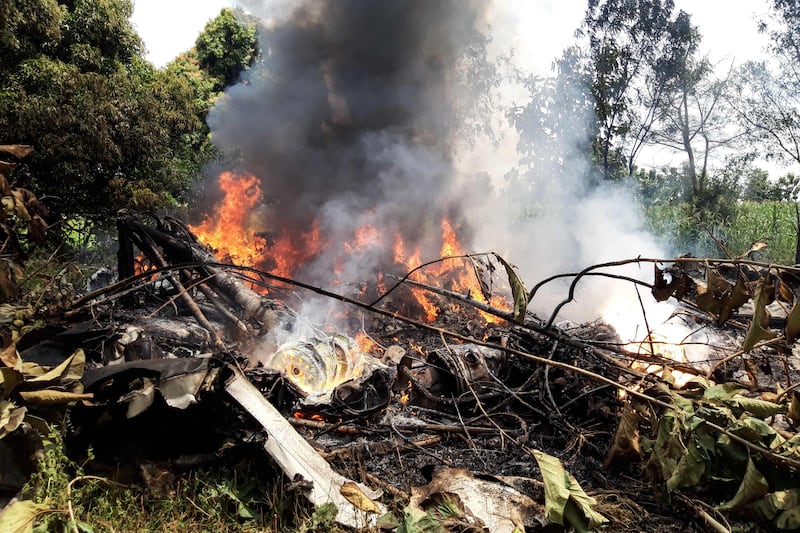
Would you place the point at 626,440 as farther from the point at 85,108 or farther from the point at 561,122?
the point at 561,122

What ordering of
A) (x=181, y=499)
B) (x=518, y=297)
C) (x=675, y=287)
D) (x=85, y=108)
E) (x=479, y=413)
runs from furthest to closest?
(x=85, y=108), (x=479, y=413), (x=181, y=499), (x=675, y=287), (x=518, y=297)

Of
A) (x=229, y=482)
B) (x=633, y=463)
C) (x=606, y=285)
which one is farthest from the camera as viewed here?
(x=606, y=285)

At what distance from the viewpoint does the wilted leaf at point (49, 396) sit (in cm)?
160

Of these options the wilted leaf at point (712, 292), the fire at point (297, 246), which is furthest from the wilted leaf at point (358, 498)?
the fire at point (297, 246)

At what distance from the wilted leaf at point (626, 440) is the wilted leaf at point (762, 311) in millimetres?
974

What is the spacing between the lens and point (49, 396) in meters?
1.63

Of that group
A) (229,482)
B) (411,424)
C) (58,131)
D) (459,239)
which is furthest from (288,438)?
(459,239)

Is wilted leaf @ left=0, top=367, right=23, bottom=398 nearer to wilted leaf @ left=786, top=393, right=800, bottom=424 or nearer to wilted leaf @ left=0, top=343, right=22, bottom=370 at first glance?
wilted leaf @ left=0, top=343, right=22, bottom=370

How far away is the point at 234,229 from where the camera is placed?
40.5 feet

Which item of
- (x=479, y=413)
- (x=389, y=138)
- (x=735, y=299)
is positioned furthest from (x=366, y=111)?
(x=735, y=299)

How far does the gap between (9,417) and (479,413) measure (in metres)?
3.36

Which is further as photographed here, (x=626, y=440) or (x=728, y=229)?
(x=728, y=229)

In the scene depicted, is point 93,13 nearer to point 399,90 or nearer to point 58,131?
point 58,131

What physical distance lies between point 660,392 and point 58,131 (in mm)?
9375
